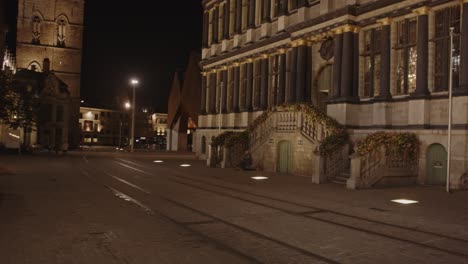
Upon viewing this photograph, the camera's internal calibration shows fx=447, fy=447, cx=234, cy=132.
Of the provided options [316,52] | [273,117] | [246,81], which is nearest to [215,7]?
[246,81]

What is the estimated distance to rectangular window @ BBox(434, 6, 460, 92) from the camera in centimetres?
2111

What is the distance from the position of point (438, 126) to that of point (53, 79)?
209 ft

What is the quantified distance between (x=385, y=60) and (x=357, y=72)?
7.61 ft

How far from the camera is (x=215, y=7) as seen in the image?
150ft

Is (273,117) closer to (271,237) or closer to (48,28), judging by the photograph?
(271,237)

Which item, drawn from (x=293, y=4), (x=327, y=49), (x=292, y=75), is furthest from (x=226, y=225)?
(x=293, y=4)

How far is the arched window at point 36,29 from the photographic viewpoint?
78.8 meters

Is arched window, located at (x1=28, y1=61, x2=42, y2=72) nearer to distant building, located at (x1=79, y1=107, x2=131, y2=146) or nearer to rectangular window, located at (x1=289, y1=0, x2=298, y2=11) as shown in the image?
distant building, located at (x1=79, y1=107, x2=131, y2=146)

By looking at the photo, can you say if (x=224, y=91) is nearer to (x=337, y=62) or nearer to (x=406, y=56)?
(x=337, y=62)

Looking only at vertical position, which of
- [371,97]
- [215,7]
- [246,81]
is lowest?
[371,97]

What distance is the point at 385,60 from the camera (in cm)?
2478

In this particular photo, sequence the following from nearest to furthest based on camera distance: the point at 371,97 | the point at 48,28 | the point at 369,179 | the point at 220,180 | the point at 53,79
→ the point at 369,179, the point at 220,180, the point at 371,97, the point at 53,79, the point at 48,28

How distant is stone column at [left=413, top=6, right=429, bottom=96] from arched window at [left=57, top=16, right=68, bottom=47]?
71.4m

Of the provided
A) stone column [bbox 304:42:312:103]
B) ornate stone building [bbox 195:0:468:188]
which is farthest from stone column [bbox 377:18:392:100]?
stone column [bbox 304:42:312:103]
